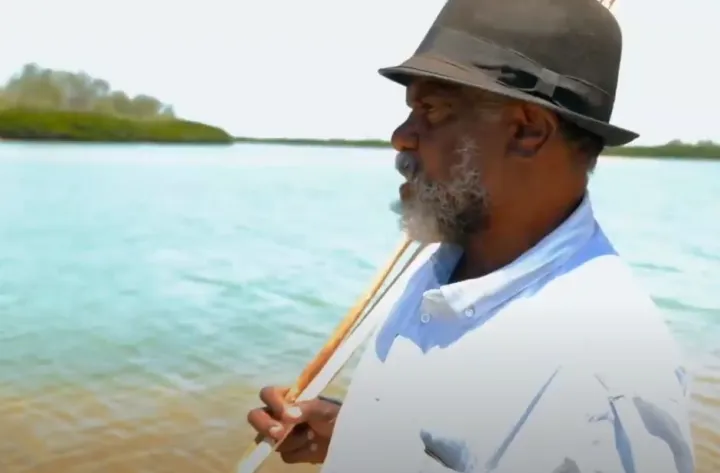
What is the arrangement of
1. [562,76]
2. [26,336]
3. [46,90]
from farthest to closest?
[26,336] → [46,90] → [562,76]

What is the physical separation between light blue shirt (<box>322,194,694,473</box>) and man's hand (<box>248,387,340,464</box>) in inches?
2.0

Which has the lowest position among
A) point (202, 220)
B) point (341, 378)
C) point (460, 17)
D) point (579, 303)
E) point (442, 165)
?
point (341, 378)

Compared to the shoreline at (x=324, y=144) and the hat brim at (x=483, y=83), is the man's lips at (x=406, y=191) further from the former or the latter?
the shoreline at (x=324, y=144)

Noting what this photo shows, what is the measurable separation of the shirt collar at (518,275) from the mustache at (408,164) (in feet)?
0.41

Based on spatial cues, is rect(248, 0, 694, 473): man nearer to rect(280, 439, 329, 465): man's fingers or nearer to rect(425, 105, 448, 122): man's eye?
rect(425, 105, 448, 122): man's eye

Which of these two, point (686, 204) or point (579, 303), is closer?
point (579, 303)

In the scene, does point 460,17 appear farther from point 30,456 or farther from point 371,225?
point 30,456

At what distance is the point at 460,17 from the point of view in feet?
2.69

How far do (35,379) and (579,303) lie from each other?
1.64 metres

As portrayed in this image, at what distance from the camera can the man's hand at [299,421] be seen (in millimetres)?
980

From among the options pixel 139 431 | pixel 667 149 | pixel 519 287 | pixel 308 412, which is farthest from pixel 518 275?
pixel 139 431

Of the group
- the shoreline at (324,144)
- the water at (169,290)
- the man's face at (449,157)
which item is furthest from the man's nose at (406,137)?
the water at (169,290)

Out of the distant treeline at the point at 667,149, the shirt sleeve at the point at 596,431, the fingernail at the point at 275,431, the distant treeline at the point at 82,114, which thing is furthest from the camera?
the distant treeline at the point at 82,114

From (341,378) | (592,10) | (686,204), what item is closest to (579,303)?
(592,10)
